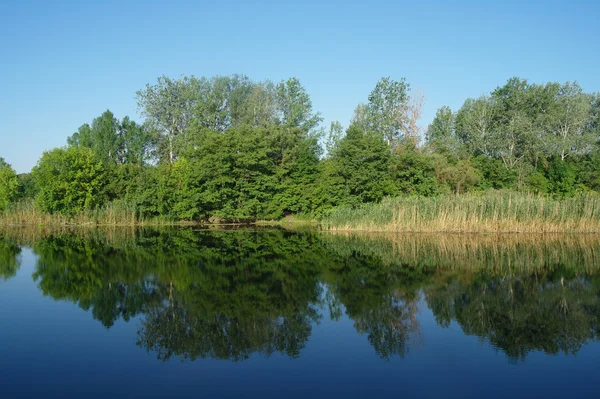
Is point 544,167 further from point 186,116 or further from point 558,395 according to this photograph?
point 558,395

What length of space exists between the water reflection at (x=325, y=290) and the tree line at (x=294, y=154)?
13028 mm

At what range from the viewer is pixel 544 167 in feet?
132

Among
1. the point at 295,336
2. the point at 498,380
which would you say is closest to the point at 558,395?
the point at 498,380

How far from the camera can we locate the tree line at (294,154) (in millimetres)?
32844

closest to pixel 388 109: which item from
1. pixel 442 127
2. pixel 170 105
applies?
pixel 442 127

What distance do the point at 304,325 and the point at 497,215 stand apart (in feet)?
54.2

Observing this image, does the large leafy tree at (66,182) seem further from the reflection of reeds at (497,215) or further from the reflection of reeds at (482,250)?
the reflection of reeds at (497,215)

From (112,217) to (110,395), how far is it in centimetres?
2932

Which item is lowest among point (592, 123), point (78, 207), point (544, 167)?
point (78, 207)

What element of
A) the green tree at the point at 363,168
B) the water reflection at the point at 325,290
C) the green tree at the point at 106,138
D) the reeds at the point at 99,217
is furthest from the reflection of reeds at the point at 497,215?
the green tree at the point at 106,138

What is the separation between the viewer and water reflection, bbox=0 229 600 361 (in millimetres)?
8078

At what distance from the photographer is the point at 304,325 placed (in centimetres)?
881

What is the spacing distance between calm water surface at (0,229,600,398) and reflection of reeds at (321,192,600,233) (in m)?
5.98

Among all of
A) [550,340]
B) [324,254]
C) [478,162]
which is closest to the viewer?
[550,340]
